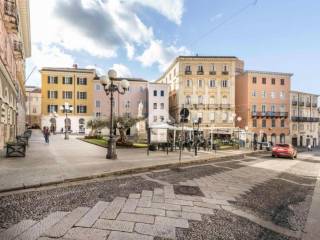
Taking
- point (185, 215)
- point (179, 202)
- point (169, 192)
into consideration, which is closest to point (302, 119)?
point (169, 192)

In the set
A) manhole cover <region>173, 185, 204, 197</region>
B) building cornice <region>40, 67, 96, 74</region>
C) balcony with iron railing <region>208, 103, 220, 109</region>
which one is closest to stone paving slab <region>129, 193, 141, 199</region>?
manhole cover <region>173, 185, 204, 197</region>

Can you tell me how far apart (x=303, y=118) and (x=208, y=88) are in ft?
87.0

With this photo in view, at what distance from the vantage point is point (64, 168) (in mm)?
8656

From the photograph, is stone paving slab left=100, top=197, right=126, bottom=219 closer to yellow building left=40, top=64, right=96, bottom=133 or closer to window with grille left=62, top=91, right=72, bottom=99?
yellow building left=40, top=64, right=96, bottom=133

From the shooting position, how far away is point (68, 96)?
162ft

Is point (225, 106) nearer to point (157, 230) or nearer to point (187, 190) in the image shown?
point (187, 190)

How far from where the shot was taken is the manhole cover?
20.1 feet

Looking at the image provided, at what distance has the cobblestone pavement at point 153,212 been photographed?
12.1 ft

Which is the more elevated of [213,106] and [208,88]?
[208,88]

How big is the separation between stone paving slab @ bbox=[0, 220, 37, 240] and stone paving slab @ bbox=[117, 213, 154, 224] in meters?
1.43

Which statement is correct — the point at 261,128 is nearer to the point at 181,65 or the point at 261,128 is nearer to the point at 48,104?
the point at 181,65

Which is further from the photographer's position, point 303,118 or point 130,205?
point 303,118

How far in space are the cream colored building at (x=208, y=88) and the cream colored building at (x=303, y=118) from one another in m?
18.3

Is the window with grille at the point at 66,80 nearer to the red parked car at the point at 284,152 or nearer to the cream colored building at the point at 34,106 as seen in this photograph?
the cream colored building at the point at 34,106
